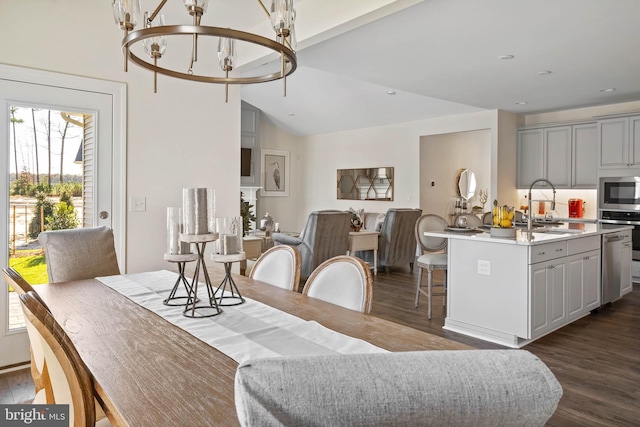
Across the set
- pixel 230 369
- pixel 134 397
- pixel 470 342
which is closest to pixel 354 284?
pixel 230 369

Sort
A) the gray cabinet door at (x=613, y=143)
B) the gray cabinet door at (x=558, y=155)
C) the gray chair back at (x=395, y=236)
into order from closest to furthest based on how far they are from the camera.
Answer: the gray cabinet door at (x=613, y=143)
the gray chair back at (x=395, y=236)
the gray cabinet door at (x=558, y=155)

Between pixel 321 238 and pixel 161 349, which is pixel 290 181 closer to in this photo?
pixel 321 238

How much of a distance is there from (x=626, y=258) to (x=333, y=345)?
16.2ft

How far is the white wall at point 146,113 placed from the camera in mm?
2965

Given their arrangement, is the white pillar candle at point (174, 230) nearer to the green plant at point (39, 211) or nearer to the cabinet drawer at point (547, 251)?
the green plant at point (39, 211)

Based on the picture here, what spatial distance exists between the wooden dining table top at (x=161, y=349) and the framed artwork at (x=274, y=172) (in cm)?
826

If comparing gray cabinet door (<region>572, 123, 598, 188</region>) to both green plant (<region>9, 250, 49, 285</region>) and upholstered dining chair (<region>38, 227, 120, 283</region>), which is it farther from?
green plant (<region>9, 250, 49, 285</region>)

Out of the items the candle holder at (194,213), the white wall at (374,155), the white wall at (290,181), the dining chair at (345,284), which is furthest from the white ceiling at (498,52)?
the white wall at (290,181)

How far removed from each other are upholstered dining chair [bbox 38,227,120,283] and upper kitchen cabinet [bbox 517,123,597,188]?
6675 mm

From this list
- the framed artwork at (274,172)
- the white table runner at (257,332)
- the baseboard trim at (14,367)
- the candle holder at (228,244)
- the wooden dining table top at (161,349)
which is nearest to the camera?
the wooden dining table top at (161,349)

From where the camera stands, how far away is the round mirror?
9.27 meters

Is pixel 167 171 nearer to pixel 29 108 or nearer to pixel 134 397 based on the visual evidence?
pixel 29 108

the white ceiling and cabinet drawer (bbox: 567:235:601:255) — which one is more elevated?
the white ceiling

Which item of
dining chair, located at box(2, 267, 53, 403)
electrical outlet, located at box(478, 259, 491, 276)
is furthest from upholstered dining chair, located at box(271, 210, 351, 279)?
dining chair, located at box(2, 267, 53, 403)
